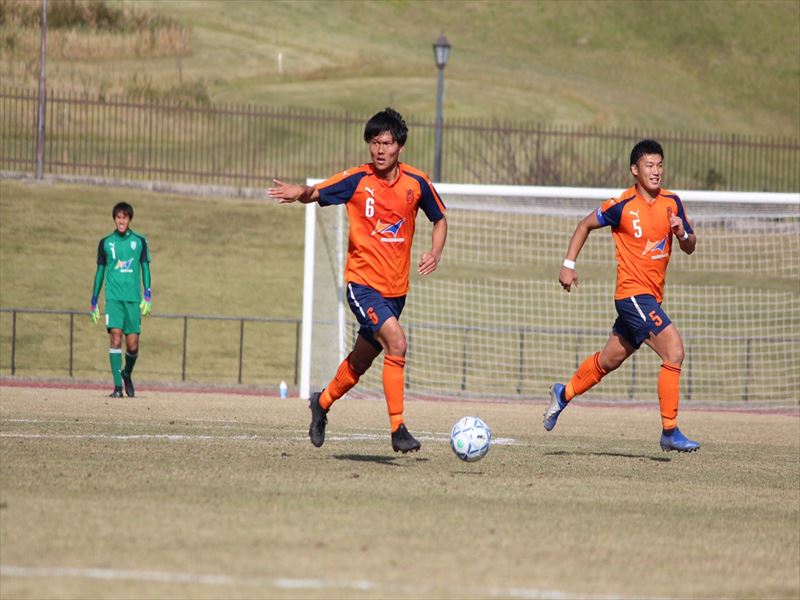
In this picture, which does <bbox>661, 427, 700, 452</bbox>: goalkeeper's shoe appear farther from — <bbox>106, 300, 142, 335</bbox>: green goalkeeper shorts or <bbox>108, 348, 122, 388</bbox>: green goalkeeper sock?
<bbox>108, 348, 122, 388</bbox>: green goalkeeper sock

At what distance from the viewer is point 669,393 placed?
1003cm

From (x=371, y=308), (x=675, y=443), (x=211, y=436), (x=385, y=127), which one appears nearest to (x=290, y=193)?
(x=385, y=127)

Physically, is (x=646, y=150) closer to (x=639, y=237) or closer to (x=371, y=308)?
(x=639, y=237)

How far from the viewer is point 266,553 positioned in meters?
5.58

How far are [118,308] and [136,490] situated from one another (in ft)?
30.8

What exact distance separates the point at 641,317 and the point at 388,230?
2.28 m

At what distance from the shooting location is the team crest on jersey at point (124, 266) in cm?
1609

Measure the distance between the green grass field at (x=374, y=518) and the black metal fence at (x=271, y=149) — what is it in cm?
2379

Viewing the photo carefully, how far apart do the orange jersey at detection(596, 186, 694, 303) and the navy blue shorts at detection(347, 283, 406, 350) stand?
206 cm

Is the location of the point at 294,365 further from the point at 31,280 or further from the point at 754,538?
the point at 754,538

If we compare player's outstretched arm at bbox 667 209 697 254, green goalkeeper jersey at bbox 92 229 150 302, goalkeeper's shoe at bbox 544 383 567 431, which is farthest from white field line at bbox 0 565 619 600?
green goalkeeper jersey at bbox 92 229 150 302

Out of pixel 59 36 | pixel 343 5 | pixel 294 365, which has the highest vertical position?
pixel 343 5

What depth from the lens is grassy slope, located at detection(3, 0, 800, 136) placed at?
54.3 metres

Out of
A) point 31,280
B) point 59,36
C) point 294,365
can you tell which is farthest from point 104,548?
point 59,36
